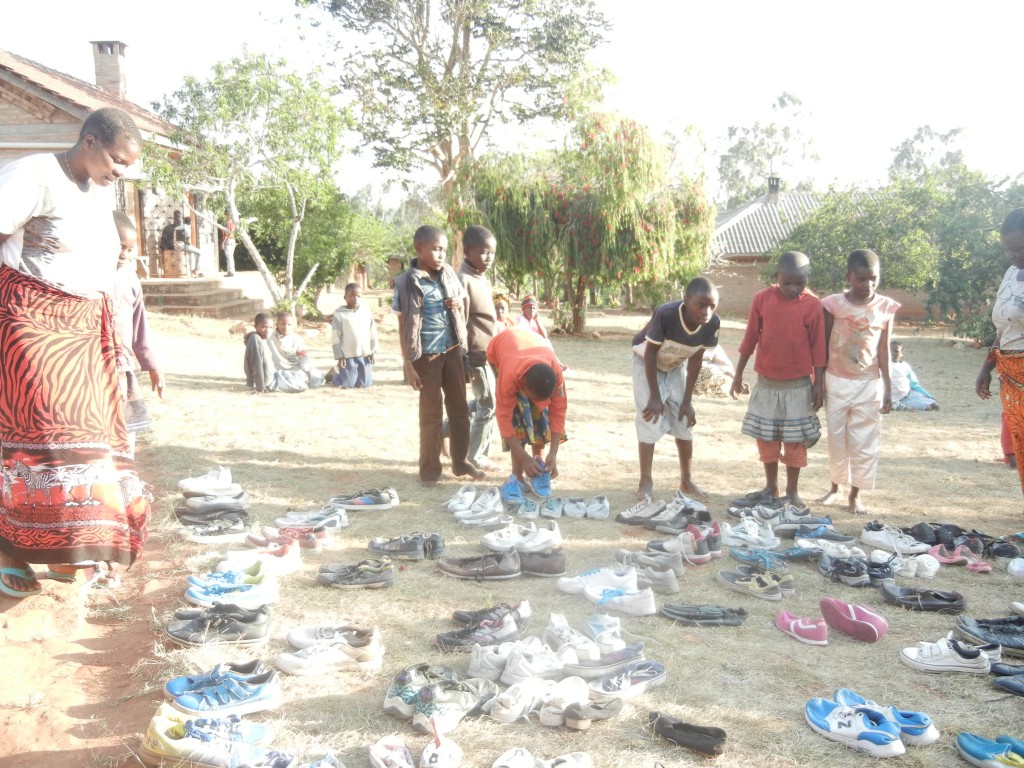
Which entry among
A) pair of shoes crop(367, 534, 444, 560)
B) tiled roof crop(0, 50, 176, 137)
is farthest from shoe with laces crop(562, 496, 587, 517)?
tiled roof crop(0, 50, 176, 137)

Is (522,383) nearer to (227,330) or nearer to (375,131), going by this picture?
(227,330)

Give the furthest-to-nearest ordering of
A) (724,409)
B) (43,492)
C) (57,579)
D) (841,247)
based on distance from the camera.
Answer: (841,247) < (724,409) < (57,579) < (43,492)

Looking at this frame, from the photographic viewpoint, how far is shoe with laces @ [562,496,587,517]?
529 centimetres

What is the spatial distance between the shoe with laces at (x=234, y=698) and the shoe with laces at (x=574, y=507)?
2.74 m

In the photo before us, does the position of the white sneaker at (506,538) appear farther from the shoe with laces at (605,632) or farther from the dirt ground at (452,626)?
the shoe with laces at (605,632)

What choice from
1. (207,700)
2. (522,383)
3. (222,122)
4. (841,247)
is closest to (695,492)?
(522,383)

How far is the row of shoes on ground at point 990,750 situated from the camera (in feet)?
8.04

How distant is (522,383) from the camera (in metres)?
5.02

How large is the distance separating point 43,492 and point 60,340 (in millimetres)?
614

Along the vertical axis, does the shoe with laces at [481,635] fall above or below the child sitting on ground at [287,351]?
below

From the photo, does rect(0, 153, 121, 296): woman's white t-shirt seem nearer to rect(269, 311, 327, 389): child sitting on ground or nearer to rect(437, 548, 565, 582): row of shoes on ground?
rect(437, 548, 565, 582): row of shoes on ground

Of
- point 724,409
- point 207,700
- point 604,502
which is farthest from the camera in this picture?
point 724,409

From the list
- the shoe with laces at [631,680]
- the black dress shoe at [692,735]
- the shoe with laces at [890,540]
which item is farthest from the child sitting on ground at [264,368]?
the black dress shoe at [692,735]

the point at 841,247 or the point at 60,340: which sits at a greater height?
the point at 841,247
